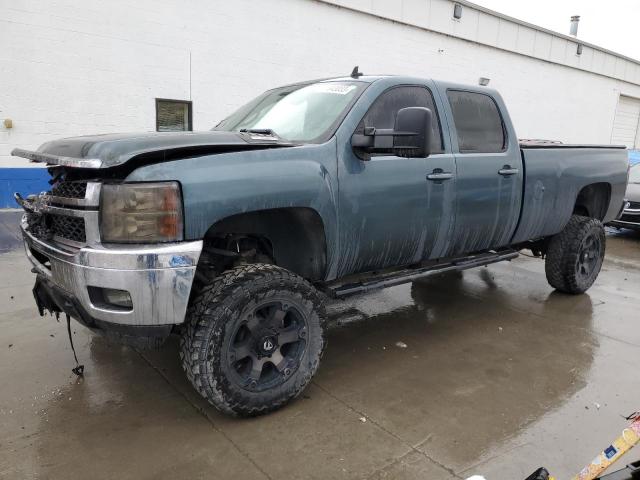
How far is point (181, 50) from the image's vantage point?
8.99 metres

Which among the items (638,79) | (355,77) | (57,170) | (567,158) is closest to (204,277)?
(57,170)

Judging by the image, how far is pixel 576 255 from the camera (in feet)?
16.9

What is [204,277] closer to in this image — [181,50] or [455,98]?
[455,98]

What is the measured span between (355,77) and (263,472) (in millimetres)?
2758

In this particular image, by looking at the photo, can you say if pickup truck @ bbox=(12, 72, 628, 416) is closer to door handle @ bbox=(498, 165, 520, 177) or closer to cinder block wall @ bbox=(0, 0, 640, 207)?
door handle @ bbox=(498, 165, 520, 177)

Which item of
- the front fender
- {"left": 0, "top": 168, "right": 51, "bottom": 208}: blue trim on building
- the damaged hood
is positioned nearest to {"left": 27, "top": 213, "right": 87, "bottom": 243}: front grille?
the damaged hood

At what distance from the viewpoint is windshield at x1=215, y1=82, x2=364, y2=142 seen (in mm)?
3326

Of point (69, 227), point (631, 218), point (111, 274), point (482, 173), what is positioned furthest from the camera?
point (631, 218)

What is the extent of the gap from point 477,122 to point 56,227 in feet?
10.7

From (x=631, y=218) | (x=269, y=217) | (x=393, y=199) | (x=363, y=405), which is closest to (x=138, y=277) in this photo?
(x=269, y=217)

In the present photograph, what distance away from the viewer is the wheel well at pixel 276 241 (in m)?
3.02

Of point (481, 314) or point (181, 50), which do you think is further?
point (181, 50)

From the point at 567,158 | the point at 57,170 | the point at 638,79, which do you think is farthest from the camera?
the point at 638,79

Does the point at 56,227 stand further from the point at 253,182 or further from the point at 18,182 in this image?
the point at 18,182
